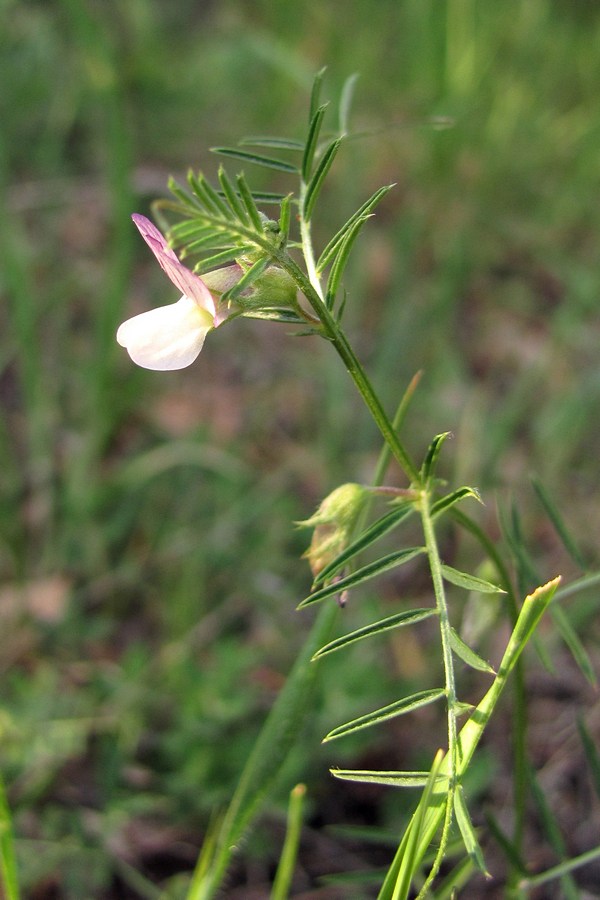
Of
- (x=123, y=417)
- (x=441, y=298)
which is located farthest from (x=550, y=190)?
(x=123, y=417)

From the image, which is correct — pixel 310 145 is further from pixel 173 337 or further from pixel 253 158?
pixel 173 337

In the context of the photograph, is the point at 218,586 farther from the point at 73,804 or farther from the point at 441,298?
the point at 441,298

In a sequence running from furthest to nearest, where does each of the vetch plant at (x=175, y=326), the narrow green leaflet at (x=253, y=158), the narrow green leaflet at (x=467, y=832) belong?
the narrow green leaflet at (x=253, y=158), the vetch plant at (x=175, y=326), the narrow green leaflet at (x=467, y=832)

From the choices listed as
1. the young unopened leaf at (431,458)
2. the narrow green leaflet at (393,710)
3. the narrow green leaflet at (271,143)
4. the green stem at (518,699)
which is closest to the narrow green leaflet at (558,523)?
the green stem at (518,699)

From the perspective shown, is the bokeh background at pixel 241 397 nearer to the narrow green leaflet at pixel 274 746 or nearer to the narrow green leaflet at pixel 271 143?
the narrow green leaflet at pixel 271 143

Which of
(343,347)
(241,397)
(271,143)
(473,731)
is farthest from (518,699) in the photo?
(241,397)
